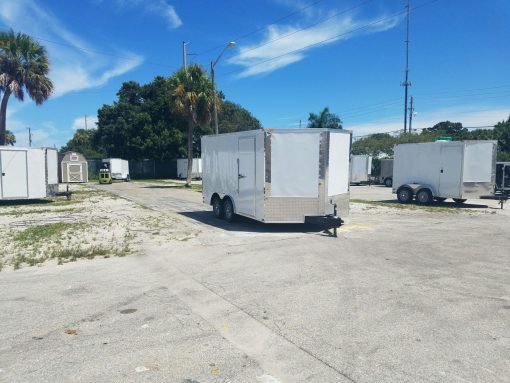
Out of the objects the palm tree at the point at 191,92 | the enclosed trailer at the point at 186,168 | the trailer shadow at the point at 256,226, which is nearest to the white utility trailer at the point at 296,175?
the trailer shadow at the point at 256,226

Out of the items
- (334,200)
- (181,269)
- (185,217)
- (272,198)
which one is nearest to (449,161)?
(334,200)

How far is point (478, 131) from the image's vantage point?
53.7 metres

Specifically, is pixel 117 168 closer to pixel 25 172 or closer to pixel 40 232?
pixel 25 172

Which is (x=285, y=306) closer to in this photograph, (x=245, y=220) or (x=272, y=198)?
(x=272, y=198)

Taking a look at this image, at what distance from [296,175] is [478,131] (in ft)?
173

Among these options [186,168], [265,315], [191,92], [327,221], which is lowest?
[265,315]

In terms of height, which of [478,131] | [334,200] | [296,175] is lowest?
[334,200]

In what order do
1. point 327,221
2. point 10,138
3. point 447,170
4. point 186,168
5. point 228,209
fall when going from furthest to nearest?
point 10,138, point 186,168, point 447,170, point 228,209, point 327,221

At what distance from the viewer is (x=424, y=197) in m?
18.1

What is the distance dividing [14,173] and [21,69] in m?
13.8

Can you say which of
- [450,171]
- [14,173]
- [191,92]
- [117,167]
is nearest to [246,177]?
[450,171]

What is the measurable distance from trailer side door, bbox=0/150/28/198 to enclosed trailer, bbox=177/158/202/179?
25.2m

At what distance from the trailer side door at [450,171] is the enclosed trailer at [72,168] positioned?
110ft

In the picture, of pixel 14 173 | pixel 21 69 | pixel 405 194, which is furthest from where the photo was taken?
pixel 21 69
